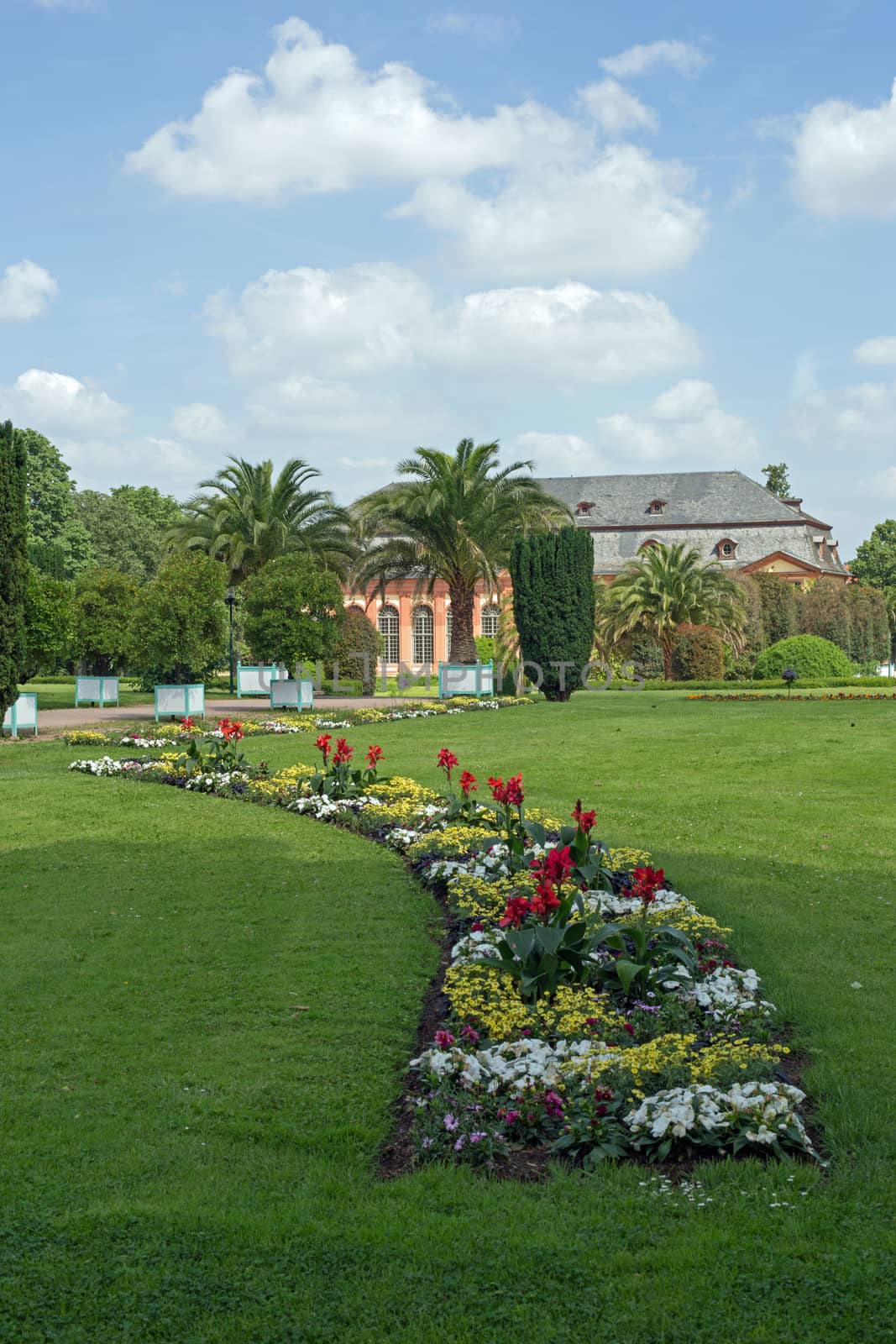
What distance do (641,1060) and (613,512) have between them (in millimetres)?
65902

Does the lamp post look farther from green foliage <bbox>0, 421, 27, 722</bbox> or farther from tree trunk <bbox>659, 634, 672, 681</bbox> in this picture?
tree trunk <bbox>659, 634, 672, 681</bbox>

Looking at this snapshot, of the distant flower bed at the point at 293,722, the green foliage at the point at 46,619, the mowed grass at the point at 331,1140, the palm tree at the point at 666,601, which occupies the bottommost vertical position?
the mowed grass at the point at 331,1140

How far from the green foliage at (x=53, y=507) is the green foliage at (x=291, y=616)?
2682 cm

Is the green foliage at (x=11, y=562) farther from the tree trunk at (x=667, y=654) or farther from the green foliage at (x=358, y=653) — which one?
the tree trunk at (x=667, y=654)

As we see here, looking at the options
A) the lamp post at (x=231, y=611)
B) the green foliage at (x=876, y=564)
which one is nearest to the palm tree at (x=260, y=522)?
the lamp post at (x=231, y=611)

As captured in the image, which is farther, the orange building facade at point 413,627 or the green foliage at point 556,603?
the orange building facade at point 413,627

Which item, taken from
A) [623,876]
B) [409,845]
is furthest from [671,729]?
[623,876]

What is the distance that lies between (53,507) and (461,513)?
1046 inches

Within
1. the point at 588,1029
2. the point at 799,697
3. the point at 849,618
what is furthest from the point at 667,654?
the point at 588,1029

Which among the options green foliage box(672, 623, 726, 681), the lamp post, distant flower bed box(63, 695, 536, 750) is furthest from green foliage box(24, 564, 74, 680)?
green foliage box(672, 623, 726, 681)

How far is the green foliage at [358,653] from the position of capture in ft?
115

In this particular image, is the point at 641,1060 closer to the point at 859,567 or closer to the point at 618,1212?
the point at 618,1212

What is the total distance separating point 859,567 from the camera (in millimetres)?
81000

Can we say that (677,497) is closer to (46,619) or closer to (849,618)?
(849,618)
